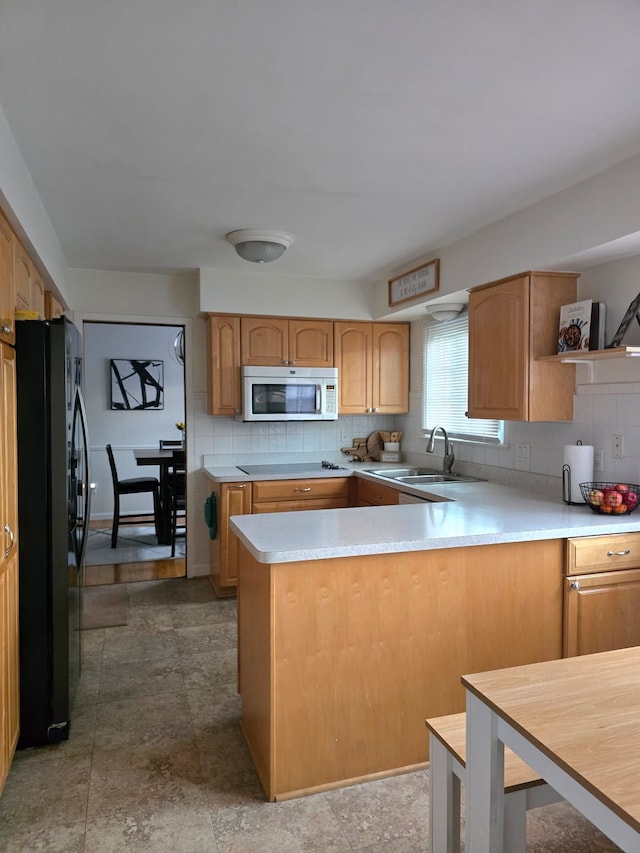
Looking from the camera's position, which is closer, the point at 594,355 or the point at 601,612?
the point at 601,612

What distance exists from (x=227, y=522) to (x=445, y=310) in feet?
6.78

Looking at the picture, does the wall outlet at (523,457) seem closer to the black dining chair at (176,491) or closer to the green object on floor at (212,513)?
the green object on floor at (212,513)

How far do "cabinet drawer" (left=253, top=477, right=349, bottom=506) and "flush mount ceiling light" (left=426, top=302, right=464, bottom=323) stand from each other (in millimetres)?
1327

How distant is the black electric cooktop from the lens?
4.24 m

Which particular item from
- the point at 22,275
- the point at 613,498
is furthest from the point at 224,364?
the point at 613,498

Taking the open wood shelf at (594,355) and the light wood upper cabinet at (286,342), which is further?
the light wood upper cabinet at (286,342)

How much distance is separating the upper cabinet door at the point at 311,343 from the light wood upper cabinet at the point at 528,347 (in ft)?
5.30

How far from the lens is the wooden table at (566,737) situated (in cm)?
91

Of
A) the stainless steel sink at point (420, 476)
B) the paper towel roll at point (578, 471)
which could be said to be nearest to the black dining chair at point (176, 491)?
the stainless steel sink at point (420, 476)

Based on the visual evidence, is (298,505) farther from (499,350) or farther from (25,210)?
(25,210)

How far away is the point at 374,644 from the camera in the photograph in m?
2.13

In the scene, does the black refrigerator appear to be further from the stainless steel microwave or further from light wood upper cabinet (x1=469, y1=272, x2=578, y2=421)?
light wood upper cabinet (x1=469, y1=272, x2=578, y2=421)

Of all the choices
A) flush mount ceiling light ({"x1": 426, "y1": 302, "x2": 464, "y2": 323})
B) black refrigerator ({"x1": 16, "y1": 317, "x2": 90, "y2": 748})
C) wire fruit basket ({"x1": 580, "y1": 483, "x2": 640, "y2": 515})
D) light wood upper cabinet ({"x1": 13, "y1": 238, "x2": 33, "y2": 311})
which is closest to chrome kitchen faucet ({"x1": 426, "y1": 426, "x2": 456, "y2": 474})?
flush mount ceiling light ({"x1": 426, "y1": 302, "x2": 464, "y2": 323})

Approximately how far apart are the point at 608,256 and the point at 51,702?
3038 millimetres
